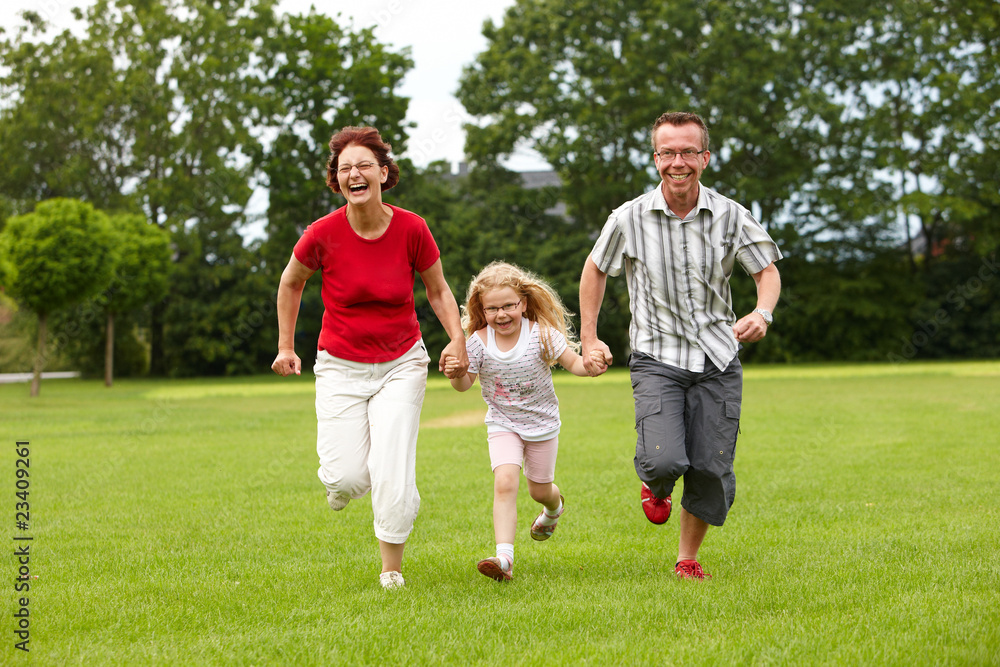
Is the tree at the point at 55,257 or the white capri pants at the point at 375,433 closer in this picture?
the white capri pants at the point at 375,433

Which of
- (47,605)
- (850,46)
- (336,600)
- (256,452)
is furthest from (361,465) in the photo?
(850,46)

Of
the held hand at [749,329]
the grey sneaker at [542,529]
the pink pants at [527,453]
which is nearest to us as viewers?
the held hand at [749,329]

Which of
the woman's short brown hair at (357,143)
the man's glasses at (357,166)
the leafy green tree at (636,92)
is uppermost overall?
the leafy green tree at (636,92)

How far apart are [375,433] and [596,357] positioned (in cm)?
123

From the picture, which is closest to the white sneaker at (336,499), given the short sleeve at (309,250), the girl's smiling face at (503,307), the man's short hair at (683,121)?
the short sleeve at (309,250)

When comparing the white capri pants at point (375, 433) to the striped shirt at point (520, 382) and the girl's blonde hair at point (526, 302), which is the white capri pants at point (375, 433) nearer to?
the striped shirt at point (520, 382)

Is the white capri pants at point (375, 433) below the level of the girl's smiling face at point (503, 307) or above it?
below

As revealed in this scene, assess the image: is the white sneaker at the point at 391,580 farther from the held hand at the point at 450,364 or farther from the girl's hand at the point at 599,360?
the girl's hand at the point at 599,360

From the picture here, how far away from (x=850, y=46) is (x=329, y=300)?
4024 centimetres

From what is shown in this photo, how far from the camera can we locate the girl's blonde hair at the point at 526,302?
5691 millimetres

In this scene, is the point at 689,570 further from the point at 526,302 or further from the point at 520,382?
the point at 526,302

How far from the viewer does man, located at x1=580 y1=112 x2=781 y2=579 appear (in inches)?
195

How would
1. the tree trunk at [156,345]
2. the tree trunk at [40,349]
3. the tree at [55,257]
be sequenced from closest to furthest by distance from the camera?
the tree trunk at [40,349] → the tree at [55,257] → the tree trunk at [156,345]

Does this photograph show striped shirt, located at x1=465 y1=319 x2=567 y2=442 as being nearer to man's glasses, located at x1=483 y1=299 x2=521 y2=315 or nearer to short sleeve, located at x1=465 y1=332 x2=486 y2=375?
short sleeve, located at x1=465 y1=332 x2=486 y2=375
